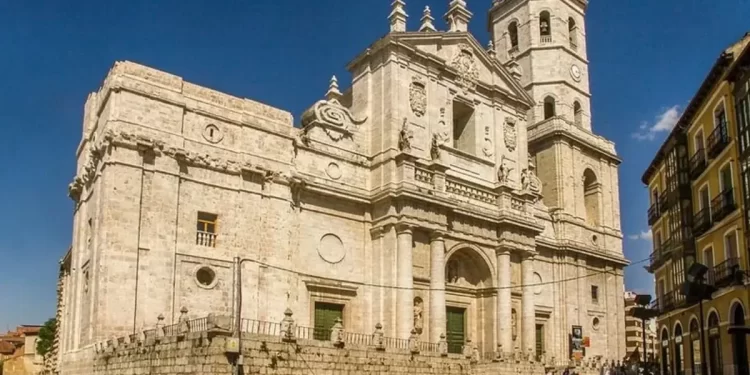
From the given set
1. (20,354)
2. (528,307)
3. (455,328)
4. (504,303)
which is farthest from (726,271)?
(20,354)

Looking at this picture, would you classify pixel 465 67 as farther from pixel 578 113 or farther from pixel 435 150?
pixel 578 113

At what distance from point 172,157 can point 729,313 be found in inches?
705

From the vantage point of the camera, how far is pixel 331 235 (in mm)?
27672

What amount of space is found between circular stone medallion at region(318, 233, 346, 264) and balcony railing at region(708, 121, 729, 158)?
13.2 meters

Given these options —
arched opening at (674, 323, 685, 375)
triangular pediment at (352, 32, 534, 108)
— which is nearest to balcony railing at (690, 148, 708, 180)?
arched opening at (674, 323, 685, 375)

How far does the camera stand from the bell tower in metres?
39.8

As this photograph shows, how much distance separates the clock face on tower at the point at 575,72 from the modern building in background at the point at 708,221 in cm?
1051

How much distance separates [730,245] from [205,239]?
16.5 m

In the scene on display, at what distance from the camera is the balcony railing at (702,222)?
24.2 meters

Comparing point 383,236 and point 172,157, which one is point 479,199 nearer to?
point 383,236

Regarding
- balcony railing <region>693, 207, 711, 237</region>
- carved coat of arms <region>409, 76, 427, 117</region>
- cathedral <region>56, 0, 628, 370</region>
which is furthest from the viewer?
carved coat of arms <region>409, 76, 427, 117</region>

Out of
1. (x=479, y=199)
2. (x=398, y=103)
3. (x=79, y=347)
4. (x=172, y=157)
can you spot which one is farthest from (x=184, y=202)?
(x=479, y=199)

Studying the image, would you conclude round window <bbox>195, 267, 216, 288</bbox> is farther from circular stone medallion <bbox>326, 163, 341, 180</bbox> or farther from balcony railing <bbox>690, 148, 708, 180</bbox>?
balcony railing <bbox>690, 148, 708, 180</bbox>

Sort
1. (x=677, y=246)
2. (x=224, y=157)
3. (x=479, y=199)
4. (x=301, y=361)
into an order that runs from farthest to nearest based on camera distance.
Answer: (x=479, y=199)
(x=677, y=246)
(x=224, y=157)
(x=301, y=361)
